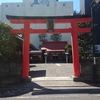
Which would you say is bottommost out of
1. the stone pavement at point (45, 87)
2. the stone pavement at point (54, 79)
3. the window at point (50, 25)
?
the stone pavement at point (45, 87)

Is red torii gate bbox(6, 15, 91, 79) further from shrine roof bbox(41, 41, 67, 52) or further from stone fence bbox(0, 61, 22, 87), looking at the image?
shrine roof bbox(41, 41, 67, 52)

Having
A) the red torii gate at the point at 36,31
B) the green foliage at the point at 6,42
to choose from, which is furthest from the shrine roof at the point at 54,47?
the green foliage at the point at 6,42

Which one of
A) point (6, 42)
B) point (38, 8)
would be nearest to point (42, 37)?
point (38, 8)

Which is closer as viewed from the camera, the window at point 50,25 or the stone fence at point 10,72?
the stone fence at point 10,72

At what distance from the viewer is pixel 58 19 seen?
1212cm

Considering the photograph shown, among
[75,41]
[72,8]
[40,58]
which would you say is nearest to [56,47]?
[40,58]

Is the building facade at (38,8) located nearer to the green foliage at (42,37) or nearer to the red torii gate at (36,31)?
the green foliage at (42,37)

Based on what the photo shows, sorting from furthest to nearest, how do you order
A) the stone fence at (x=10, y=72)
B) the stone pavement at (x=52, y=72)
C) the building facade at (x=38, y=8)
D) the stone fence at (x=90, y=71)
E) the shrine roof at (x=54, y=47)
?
the building facade at (x=38, y=8) → the shrine roof at (x=54, y=47) → the stone pavement at (x=52, y=72) → the stone fence at (x=90, y=71) → the stone fence at (x=10, y=72)

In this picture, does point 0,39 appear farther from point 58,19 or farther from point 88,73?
point 88,73

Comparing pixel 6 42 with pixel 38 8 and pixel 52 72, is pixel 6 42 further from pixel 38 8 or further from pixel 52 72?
pixel 38 8

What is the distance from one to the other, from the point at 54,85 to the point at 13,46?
400cm

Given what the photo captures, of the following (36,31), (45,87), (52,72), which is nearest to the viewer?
(45,87)

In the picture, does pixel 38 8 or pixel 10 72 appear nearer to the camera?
pixel 10 72

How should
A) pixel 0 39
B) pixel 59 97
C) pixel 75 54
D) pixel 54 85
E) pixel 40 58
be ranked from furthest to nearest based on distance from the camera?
pixel 40 58, pixel 75 54, pixel 0 39, pixel 54 85, pixel 59 97
